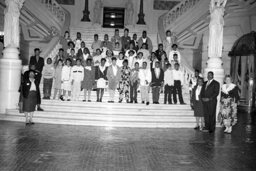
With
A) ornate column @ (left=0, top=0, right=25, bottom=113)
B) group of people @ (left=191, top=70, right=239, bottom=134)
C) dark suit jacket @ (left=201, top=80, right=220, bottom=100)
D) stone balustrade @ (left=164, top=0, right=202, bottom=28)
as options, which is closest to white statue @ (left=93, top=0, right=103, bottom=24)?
stone balustrade @ (left=164, top=0, right=202, bottom=28)

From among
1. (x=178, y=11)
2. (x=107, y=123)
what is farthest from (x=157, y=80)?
(x=178, y=11)

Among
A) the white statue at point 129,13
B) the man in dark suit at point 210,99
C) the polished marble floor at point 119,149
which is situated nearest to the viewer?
the polished marble floor at point 119,149

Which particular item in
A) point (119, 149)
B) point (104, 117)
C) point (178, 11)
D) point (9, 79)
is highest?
point (178, 11)

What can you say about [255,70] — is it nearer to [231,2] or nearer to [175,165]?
[231,2]

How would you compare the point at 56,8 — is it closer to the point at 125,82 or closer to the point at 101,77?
the point at 101,77

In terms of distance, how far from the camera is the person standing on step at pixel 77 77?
11617 millimetres

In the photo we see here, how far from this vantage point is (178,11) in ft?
60.4

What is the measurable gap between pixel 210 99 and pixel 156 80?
2.15 metres

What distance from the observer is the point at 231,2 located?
709 inches

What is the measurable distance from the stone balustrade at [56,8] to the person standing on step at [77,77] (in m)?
7.60

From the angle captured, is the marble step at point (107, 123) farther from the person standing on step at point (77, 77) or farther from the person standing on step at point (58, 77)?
the person standing on step at point (58, 77)

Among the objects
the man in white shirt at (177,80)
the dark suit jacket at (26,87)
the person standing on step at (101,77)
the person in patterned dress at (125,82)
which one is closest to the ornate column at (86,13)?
the person standing on step at (101,77)

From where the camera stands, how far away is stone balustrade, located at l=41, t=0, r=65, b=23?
59.7ft

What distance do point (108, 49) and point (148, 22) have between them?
26.5 ft
